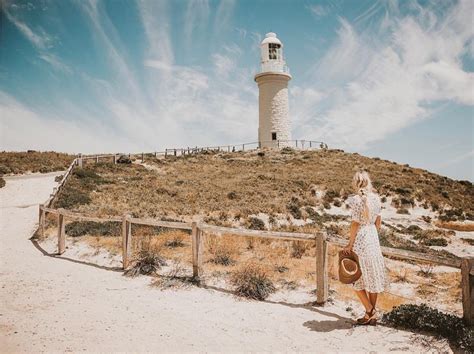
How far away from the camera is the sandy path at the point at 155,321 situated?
4988mm

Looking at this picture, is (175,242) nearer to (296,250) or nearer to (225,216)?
(296,250)

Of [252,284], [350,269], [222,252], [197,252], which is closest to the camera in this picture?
[350,269]

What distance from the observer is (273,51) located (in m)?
43.9

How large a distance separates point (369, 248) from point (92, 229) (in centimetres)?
1071

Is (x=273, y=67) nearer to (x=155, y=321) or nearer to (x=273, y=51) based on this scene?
(x=273, y=51)

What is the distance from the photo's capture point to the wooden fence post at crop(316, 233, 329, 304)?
21.5ft

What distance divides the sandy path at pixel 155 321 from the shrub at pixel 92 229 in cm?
413

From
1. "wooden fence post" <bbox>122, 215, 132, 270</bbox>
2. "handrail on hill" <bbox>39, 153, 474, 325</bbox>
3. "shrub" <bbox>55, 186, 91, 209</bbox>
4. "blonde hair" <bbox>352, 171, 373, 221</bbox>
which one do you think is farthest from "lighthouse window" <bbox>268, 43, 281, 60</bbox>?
"blonde hair" <bbox>352, 171, 373, 221</bbox>

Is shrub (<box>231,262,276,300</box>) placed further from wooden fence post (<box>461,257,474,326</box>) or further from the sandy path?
wooden fence post (<box>461,257,474,326</box>)

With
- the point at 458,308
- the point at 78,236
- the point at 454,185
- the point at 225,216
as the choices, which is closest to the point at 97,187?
the point at 225,216

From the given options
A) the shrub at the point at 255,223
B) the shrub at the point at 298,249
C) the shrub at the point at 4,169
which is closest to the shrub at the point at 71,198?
the shrub at the point at 255,223

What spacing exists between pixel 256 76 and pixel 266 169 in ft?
45.9

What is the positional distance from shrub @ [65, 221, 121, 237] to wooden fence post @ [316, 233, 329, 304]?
8036 mm

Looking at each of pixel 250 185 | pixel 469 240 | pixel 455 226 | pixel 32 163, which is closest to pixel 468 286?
pixel 469 240
